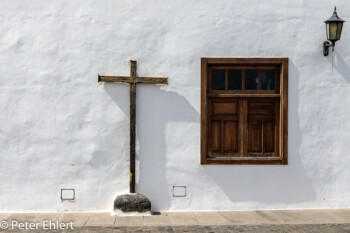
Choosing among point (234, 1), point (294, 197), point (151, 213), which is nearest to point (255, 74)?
point (234, 1)

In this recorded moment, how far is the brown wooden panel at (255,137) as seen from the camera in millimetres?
8477

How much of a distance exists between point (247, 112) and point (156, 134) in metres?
1.59

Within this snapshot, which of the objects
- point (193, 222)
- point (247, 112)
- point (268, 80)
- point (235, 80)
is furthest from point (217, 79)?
point (193, 222)

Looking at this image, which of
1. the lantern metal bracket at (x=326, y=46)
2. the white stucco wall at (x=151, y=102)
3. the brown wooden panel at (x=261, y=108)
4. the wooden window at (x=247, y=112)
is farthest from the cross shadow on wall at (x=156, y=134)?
the lantern metal bracket at (x=326, y=46)

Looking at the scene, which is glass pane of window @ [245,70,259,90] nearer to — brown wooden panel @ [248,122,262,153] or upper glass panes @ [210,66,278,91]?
upper glass panes @ [210,66,278,91]

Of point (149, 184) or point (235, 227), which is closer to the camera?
point (235, 227)

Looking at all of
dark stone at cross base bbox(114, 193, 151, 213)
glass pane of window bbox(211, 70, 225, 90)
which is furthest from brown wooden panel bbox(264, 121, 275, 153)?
dark stone at cross base bbox(114, 193, 151, 213)

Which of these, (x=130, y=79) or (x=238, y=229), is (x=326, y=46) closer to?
(x=130, y=79)

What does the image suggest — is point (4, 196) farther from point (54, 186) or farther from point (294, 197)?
point (294, 197)

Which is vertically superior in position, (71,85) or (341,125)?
(71,85)

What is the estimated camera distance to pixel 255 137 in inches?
334

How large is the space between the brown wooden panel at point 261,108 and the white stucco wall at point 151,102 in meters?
0.33

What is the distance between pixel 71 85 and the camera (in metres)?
8.15

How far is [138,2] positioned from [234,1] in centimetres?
159
